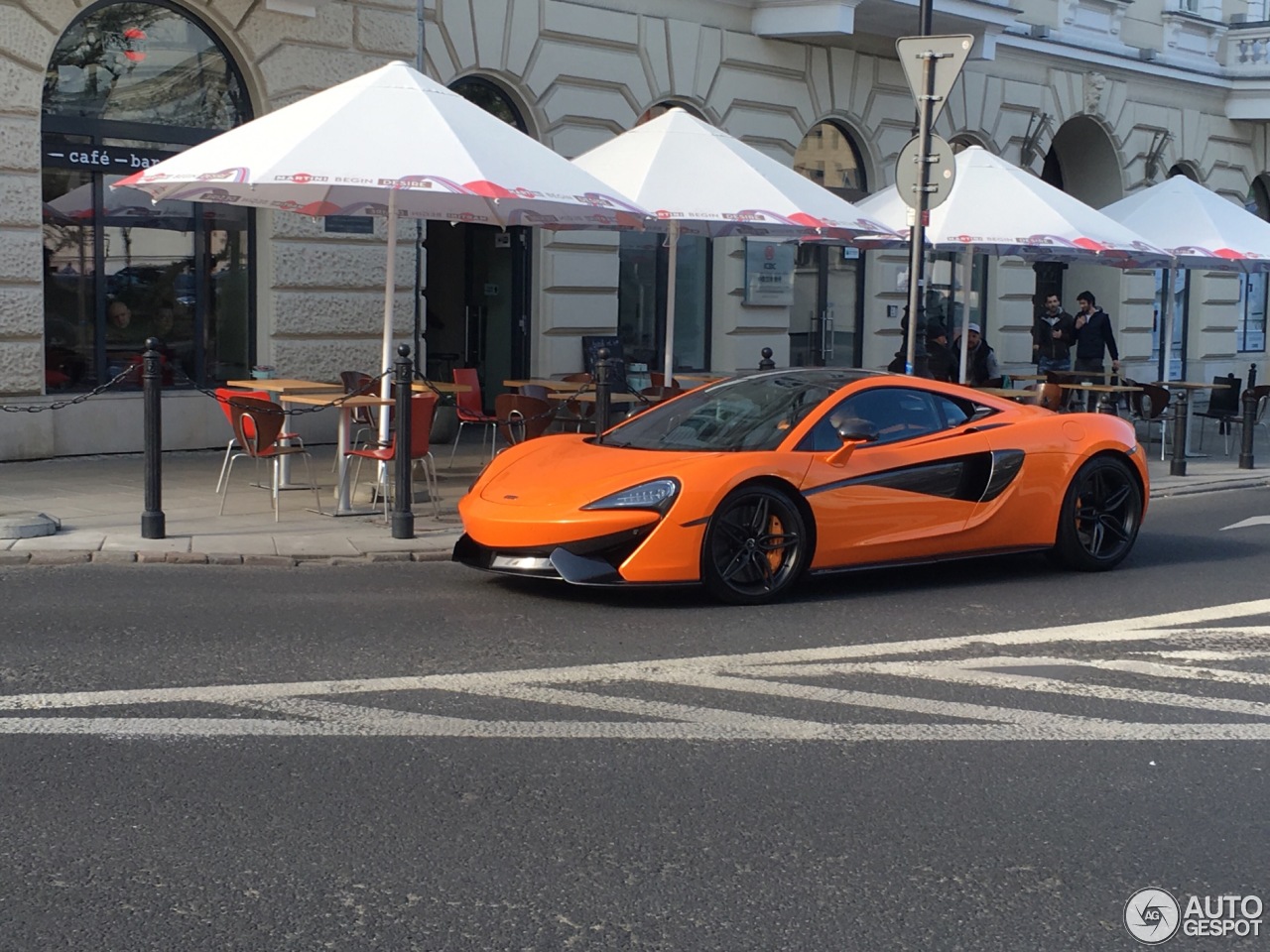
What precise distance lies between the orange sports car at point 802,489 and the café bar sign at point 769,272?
36.0ft

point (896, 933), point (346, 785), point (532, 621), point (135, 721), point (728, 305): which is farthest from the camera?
point (728, 305)

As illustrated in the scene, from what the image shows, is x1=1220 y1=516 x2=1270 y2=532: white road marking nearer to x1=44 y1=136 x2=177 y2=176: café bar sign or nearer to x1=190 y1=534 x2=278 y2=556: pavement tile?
x1=190 y1=534 x2=278 y2=556: pavement tile

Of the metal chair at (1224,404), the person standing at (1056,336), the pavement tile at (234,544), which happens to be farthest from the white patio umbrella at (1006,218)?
the pavement tile at (234,544)

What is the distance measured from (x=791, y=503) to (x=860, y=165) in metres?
14.9

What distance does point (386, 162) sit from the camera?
10.8m

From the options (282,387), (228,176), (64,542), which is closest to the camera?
(64,542)

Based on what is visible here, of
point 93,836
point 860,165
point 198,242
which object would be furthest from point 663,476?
point 860,165

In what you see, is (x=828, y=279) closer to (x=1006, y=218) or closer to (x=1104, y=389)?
(x=1104, y=389)

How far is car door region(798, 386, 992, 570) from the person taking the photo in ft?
29.6

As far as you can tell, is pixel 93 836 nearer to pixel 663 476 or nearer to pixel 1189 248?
pixel 663 476

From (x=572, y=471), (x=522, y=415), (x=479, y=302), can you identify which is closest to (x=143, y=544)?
(x=572, y=471)

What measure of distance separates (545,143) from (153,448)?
29.0ft

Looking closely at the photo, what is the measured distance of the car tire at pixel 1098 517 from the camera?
10047 mm

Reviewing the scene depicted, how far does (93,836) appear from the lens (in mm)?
4703
